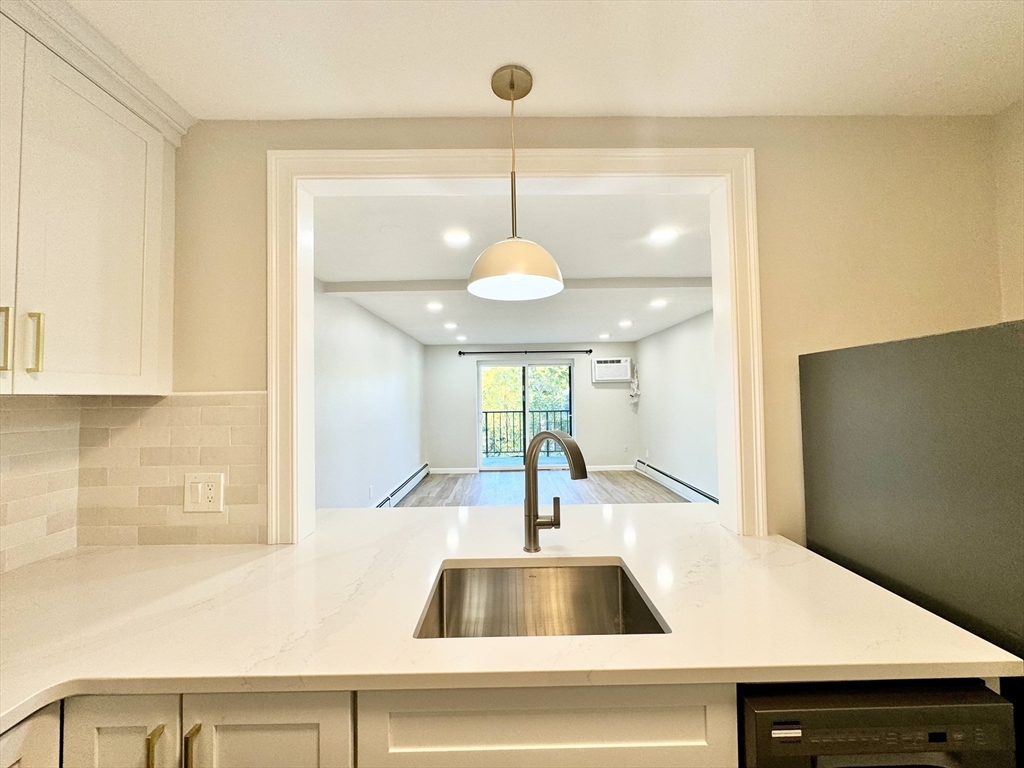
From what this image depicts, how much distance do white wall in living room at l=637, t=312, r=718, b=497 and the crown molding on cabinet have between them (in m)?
4.63

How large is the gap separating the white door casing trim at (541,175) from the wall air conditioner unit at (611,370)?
257 inches

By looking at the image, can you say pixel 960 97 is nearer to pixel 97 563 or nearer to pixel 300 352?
pixel 300 352

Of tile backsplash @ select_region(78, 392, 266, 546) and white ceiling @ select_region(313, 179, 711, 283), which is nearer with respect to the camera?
tile backsplash @ select_region(78, 392, 266, 546)

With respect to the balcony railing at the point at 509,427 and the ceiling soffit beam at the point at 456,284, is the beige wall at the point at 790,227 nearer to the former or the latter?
the ceiling soffit beam at the point at 456,284

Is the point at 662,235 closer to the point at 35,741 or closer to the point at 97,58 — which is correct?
the point at 97,58

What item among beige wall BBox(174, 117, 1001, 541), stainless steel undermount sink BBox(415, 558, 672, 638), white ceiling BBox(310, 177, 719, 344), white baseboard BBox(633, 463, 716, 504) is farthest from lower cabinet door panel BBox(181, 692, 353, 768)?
white baseboard BBox(633, 463, 716, 504)

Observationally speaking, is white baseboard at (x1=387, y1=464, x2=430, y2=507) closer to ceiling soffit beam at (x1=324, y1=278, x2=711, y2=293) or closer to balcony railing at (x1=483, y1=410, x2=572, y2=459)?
balcony railing at (x1=483, y1=410, x2=572, y2=459)

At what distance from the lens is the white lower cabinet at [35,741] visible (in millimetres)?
658

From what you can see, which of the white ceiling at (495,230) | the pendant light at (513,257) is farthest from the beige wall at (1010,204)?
the pendant light at (513,257)

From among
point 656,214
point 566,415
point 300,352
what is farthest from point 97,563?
point 566,415

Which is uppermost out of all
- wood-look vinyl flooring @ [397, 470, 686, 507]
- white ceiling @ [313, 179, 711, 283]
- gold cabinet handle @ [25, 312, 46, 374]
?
white ceiling @ [313, 179, 711, 283]

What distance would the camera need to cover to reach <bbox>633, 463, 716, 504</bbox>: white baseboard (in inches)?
210

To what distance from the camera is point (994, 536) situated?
0.78 m

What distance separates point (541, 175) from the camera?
1.38 metres
